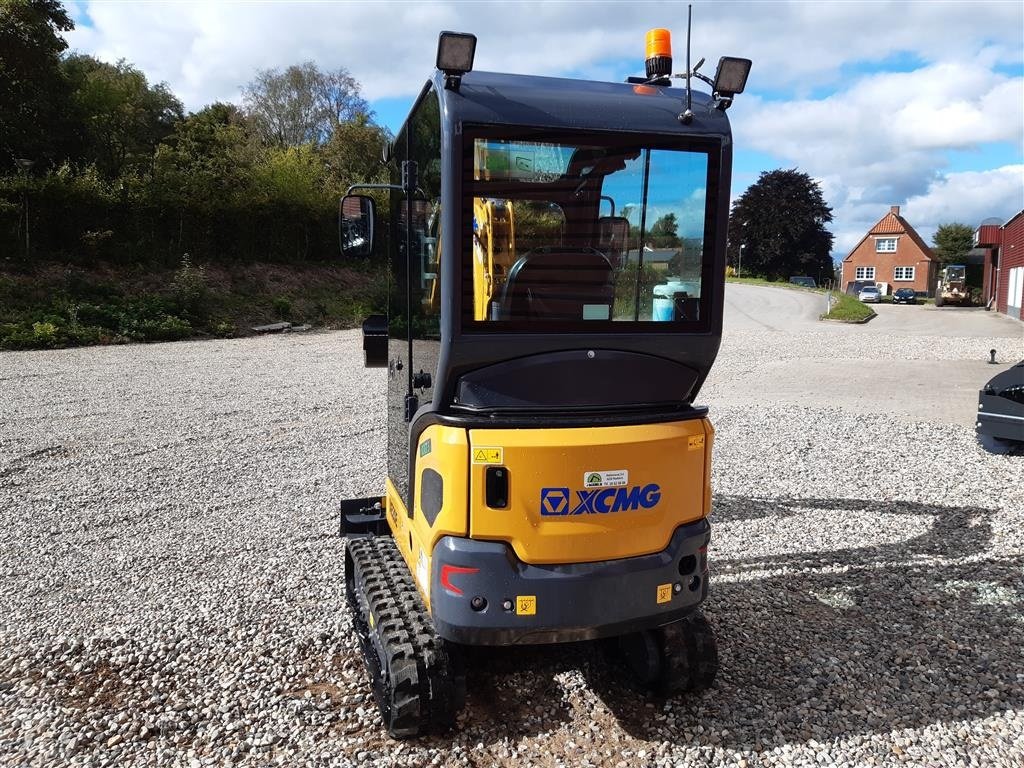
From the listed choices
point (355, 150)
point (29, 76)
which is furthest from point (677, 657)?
point (355, 150)

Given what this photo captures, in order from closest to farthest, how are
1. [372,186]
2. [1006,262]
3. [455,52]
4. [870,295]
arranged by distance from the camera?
[455,52] < [372,186] < [1006,262] < [870,295]

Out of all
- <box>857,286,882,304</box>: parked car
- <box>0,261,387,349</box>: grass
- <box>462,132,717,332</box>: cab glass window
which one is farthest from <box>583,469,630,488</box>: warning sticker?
<box>857,286,882,304</box>: parked car

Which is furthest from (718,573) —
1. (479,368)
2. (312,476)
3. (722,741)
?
(312,476)

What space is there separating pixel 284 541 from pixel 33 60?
2095 centimetres

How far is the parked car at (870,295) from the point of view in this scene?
42.1 meters

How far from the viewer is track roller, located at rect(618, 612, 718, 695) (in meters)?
3.38

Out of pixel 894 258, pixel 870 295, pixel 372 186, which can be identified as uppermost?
pixel 894 258

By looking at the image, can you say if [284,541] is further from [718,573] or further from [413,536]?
[718,573]

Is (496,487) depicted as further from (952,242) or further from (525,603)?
(952,242)

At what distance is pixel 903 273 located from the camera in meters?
55.7

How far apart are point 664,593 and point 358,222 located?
2020mm

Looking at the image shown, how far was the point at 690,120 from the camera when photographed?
2990mm

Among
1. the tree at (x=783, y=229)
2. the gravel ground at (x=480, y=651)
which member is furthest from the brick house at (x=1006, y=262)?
the gravel ground at (x=480, y=651)

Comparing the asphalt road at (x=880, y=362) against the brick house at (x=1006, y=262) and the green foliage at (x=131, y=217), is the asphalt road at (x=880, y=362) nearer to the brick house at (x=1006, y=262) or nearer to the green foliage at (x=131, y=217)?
the brick house at (x=1006, y=262)
